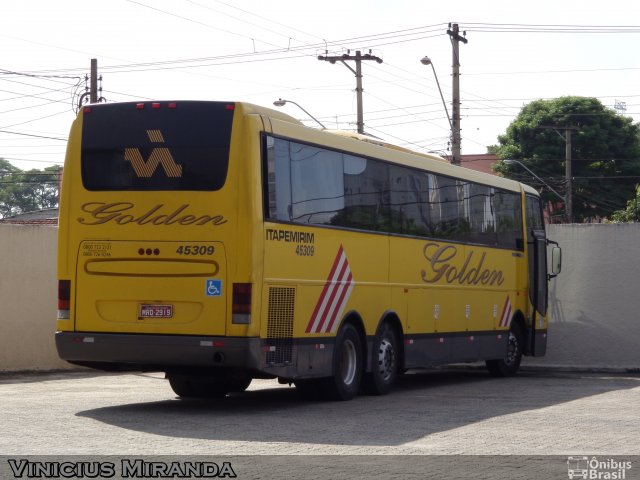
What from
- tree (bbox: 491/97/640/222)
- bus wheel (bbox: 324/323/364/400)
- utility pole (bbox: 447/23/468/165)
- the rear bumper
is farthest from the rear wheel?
tree (bbox: 491/97/640/222)

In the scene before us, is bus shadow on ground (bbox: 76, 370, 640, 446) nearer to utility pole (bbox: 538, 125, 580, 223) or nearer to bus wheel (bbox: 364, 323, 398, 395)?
bus wheel (bbox: 364, 323, 398, 395)

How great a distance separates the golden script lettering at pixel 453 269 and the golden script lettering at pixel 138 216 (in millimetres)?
5861

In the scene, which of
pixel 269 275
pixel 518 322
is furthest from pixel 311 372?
pixel 518 322

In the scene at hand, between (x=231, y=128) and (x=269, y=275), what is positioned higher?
(x=231, y=128)

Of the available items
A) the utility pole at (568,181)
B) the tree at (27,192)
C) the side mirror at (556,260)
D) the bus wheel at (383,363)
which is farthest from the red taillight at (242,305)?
the tree at (27,192)

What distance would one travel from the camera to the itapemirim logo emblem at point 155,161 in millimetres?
14148

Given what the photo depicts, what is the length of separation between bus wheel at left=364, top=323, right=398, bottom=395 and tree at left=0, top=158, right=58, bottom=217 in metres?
98.2

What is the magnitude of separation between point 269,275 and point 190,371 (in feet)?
4.81

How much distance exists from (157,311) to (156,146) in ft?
6.32

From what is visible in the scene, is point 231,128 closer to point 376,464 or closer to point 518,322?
point 376,464

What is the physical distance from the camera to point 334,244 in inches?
627

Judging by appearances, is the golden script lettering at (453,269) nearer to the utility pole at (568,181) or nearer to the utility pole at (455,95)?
the utility pole at (455,95)

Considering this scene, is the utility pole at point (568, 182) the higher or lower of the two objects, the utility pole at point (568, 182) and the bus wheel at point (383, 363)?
the higher

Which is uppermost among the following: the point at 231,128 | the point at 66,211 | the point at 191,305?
the point at 231,128
